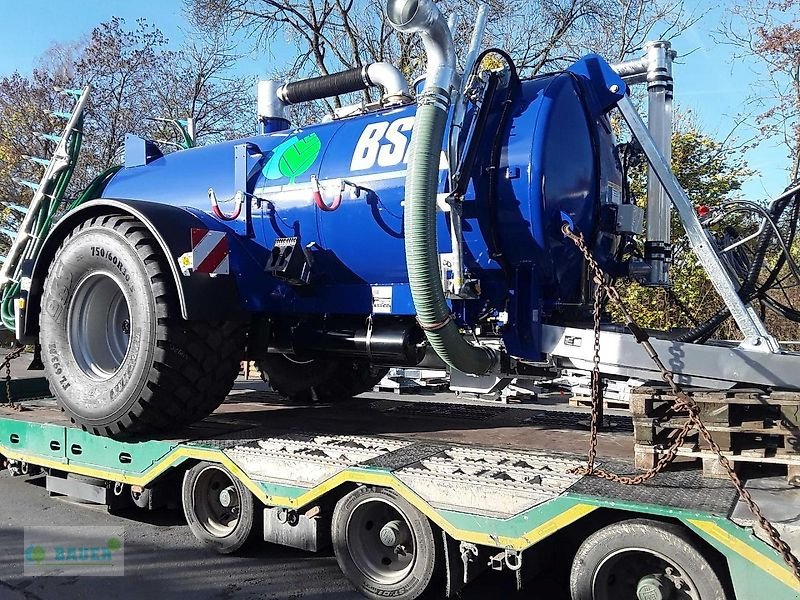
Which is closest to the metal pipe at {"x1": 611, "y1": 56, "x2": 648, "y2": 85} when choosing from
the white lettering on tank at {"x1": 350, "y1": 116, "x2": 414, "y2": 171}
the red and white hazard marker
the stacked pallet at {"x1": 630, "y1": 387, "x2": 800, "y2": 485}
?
the white lettering on tank at {"x1": 350, "y1": 116, "x2": 414, "y2": 171}

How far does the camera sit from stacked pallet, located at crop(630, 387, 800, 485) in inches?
130

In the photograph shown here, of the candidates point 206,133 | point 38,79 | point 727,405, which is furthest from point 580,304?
point 38,79

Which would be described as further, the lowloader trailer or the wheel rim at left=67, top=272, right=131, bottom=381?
the wheel rim at left=67, top=272, right=131, bottom=381

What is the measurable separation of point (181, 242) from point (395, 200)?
1.57 meters

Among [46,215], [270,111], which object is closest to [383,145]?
[270,111]

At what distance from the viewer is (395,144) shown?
15.5 ft

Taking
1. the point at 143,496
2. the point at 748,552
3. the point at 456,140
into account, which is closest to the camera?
the point at 748,552

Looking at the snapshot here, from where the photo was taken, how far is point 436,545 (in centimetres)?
386

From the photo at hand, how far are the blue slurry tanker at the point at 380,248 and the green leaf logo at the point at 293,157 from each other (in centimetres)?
2

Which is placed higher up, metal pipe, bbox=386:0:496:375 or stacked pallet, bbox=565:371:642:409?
metal pipe, bbox=386:0:496:375

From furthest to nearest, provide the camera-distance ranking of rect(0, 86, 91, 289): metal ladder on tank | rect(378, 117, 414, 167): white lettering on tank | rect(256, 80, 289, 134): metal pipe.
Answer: rect(0, 86, 91, 289): metal ladder on tank → rect(256, 80, 289, 134): metal pipe → rect(378, 117, 414, 167): white lettering on tank

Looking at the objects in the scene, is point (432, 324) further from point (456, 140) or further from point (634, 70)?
point (634, 70)

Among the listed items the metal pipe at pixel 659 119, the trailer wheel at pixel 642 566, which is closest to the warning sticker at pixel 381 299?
the metal pipe at pixel 659 119

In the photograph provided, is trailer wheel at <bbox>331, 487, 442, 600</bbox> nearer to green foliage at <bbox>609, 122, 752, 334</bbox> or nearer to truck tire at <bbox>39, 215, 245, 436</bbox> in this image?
truck tire at <bbox>39, 215, 245, 436</bbox>
